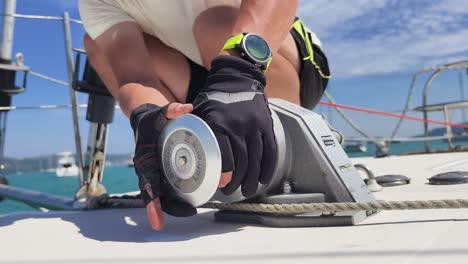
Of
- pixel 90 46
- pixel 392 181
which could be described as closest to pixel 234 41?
pixel 90 46

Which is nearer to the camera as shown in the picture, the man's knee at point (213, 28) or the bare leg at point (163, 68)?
the man's knee at point (213, 28)

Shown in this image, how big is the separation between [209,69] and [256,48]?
8.6 inches

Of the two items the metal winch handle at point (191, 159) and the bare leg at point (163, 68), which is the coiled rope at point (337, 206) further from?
the bare leg at point (163, 68)

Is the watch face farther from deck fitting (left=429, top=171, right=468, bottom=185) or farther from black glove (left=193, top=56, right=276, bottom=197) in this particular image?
deck fitting (left=429, top=171, right=468, bottom=185)

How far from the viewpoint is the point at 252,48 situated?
0.67 m

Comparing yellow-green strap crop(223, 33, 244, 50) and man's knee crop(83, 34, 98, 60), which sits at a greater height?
man's knee crop(83, 34, 98, 60)

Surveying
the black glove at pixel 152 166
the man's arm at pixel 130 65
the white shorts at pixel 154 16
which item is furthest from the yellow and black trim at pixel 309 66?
the black glove at pixel 152 166

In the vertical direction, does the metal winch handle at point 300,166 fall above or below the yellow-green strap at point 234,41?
below

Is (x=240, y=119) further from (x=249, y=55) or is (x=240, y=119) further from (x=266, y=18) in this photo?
(x=266, y=18)

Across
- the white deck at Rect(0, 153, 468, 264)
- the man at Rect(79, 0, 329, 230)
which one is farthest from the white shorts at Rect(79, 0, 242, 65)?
the white deck at Rect(0, 153, 468, 264)

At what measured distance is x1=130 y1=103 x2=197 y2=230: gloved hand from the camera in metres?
0.65

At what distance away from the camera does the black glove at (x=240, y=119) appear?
1.94ft

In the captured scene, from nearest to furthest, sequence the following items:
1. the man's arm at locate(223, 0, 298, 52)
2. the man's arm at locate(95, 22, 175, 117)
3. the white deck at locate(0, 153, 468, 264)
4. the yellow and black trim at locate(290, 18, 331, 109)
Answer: the white deck at locate(0, 153, 468, 264), the man's arm at locate(223, 0, 298, 52), the man's arm at locate(95, 22, 175, 117), the yellow and black trim at locate(290, 18, 331, 109)

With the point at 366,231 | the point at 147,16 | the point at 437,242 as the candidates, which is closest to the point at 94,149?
the point at 147,16
